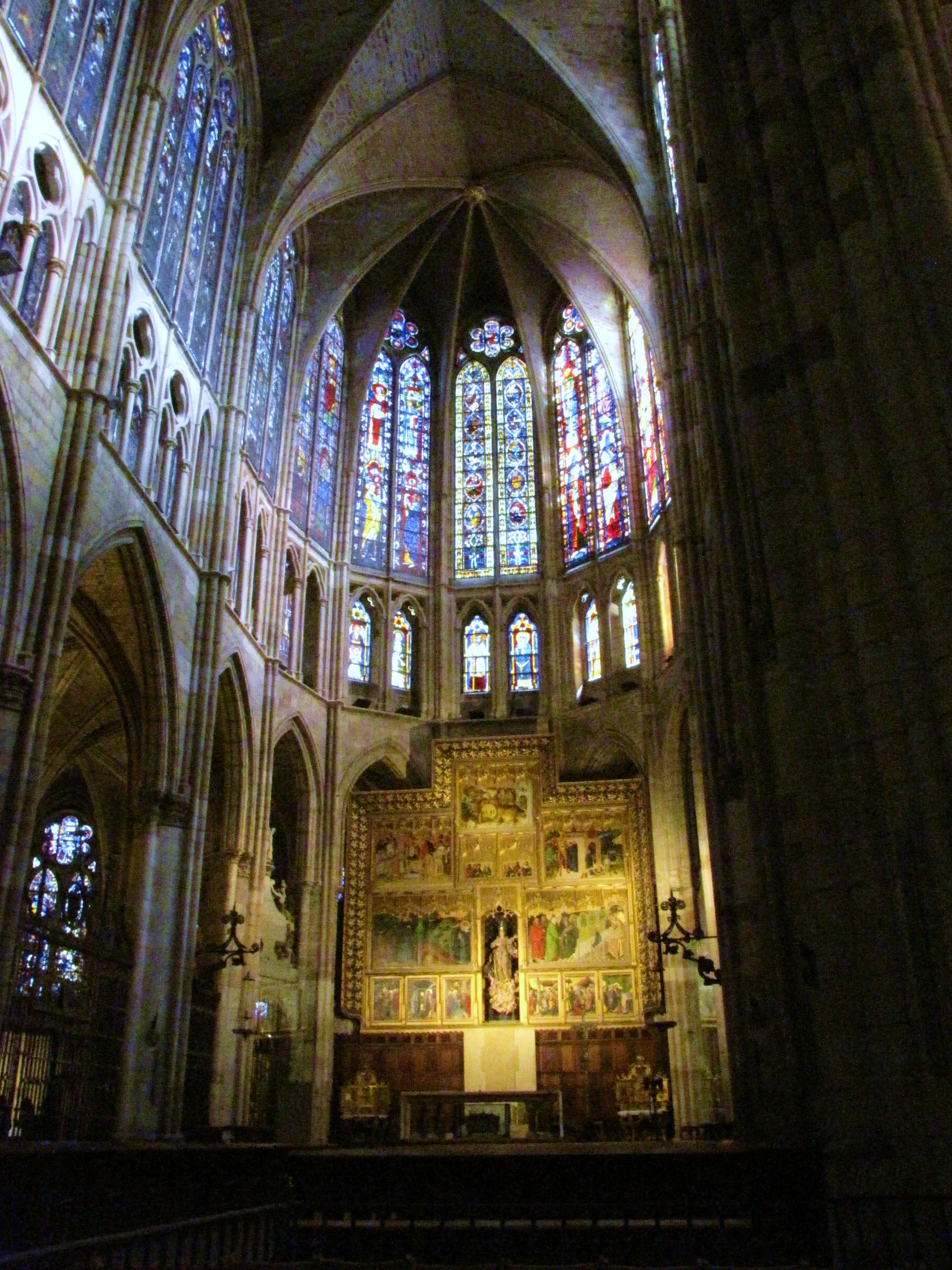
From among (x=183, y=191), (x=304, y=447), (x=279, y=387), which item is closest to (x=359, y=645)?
(x=304, y=447)

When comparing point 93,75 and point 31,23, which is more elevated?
point 93,75

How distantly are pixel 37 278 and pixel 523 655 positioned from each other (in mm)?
15985

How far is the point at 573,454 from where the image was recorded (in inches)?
1113

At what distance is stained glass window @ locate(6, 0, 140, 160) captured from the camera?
45.6ft

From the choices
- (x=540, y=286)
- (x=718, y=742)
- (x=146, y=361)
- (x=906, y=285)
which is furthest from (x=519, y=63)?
(x=906, y=285)

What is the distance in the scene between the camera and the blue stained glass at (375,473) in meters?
28.1

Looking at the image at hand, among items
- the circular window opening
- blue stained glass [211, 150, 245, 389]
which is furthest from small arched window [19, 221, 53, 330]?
blue stained glass [211, 150, 245, 389]

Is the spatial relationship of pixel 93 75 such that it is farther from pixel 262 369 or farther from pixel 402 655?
pixel 402 655

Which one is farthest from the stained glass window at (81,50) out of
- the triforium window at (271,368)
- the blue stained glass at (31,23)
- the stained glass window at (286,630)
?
the stained glass window at (286,630)

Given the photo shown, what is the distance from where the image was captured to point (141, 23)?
16.9 m

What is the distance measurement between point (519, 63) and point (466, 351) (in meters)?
8.42

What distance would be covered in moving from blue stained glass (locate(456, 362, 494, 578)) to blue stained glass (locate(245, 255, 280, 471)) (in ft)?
21.8

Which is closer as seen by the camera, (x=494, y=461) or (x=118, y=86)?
(x=118, y=86)

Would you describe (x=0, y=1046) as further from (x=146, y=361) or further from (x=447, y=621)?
(x=447, y=621)
